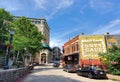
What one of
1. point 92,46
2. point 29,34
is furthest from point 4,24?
point 92,46

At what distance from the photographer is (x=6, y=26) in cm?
4484

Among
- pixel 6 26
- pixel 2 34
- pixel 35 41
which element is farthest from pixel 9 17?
pixel 35 41

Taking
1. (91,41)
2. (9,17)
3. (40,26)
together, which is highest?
(40,26)

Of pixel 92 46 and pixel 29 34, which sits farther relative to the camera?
pixel 29 34

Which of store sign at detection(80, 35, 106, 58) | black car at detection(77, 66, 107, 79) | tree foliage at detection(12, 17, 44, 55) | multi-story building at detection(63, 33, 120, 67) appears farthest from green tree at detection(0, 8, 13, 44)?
black car at detection(77, 66, 107, 79)

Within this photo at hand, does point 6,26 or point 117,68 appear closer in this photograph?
point 117,68

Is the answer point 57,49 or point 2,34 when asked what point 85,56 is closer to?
point 2,34

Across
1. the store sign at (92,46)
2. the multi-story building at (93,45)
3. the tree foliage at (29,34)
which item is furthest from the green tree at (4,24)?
the store sign at (92,46)

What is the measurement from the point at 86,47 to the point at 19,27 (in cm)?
1790

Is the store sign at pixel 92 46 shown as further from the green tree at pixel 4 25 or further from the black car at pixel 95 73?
the green tree at pixel 4 25

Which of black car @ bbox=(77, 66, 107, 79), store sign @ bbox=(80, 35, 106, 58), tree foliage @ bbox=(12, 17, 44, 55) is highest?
tree foliage @ bbox=(12, 17, 44, 55)

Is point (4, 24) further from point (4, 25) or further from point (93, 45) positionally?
point (93, 45)

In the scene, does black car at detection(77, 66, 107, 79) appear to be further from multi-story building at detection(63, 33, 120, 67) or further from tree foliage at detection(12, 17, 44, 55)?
tree foliage at detection(12, 17, 44, 55)

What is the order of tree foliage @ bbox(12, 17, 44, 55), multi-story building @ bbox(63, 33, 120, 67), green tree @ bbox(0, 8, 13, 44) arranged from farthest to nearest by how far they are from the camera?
green tree @ bbox(0, 8, 13, 44)
tree foliage @ bbox(12, 17, 44, 55)
multi-story building @ bbox(63, 33, 120, 67)
